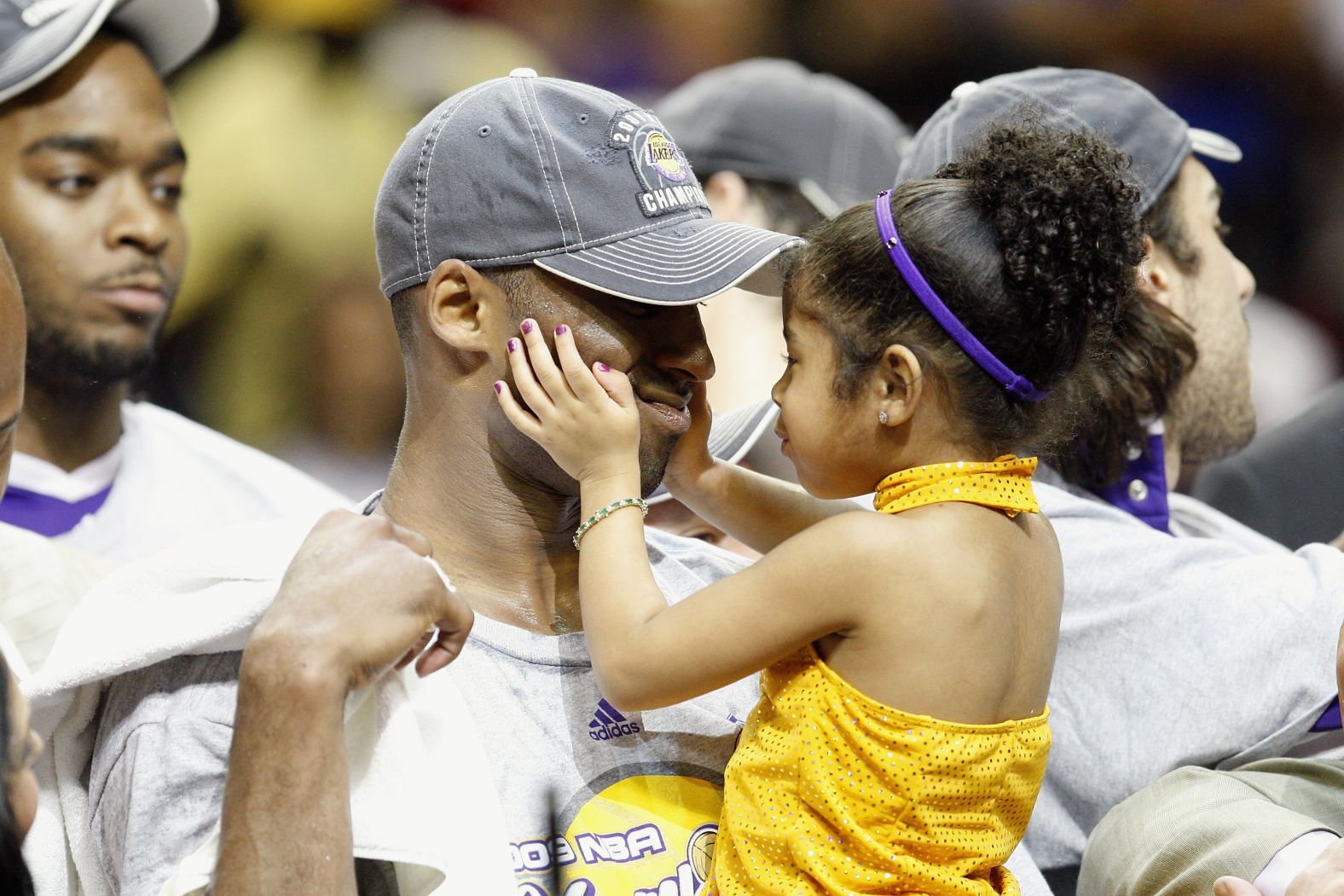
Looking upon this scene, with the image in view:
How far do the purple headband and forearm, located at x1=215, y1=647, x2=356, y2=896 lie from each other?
2.35ft

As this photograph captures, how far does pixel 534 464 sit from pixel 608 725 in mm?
316

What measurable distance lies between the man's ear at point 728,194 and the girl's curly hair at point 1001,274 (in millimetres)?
1620

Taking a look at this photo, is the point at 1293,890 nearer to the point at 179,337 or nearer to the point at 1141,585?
the point at 1141,585

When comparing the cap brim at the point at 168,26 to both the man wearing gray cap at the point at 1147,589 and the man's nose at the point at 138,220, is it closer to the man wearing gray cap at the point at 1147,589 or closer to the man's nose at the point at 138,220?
the man's nose at the point at 138,220

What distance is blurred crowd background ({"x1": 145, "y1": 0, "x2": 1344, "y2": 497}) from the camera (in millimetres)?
2404

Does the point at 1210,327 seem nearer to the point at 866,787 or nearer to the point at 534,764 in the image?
the point at 866,787

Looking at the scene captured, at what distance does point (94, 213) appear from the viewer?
2189 millimetres

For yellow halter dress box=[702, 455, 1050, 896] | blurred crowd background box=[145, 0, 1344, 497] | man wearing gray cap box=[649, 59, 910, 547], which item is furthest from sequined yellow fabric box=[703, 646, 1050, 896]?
man wearing gray cap box=[649, 59, 910, 547]

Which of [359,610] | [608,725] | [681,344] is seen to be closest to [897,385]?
[681,344]

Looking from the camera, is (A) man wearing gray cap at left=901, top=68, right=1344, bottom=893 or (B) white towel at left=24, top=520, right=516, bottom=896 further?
(A) man wearing gray cap at left=901, top=68, right=1344, bottom=893

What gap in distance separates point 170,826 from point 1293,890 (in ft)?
3.82

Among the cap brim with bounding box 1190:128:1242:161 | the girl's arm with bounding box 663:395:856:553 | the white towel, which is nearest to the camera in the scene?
the white towel

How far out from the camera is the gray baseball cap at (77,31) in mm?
2045

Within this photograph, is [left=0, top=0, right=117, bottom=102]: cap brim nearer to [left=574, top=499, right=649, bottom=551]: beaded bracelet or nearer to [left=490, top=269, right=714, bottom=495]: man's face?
[left=490, top=269, right=714, bottom=495]: man's face
